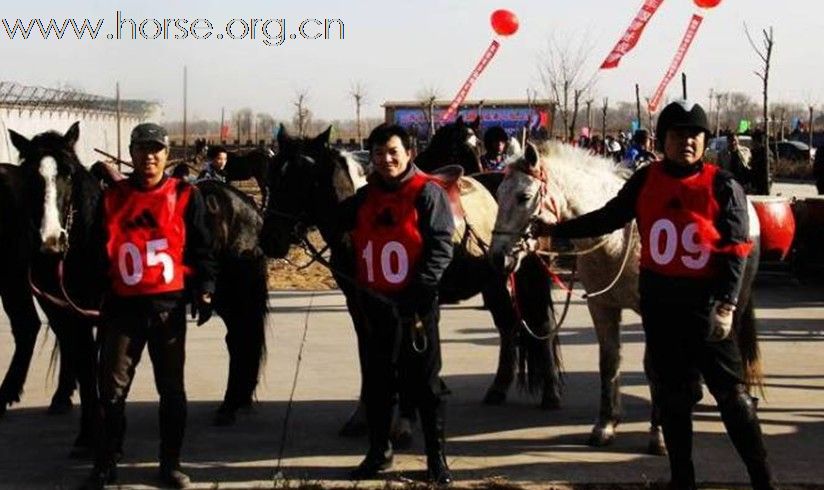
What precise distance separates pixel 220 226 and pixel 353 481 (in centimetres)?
239

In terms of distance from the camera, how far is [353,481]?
5.80m

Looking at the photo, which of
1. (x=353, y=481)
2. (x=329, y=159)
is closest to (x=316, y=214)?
(x=329, y=159)

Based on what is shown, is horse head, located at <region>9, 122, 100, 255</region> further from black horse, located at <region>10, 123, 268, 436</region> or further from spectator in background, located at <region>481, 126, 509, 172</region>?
spectator in background, located at <region>481, 126, 509, 172</region>

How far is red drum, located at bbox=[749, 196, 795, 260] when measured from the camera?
6926 mm

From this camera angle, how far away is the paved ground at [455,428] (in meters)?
5.95

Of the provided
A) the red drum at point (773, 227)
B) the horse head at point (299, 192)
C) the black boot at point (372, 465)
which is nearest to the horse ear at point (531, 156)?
the horse head at point (299, 192)

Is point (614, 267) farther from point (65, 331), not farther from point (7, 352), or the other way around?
point (7, 352)

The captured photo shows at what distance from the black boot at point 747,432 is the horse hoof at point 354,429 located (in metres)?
2.54

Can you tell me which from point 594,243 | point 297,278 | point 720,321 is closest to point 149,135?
point 594,243

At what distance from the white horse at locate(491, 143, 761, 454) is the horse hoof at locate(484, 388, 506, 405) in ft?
4.05

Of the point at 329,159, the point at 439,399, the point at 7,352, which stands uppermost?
the point at 329,159

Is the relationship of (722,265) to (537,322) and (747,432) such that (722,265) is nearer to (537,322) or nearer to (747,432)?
(747,432)

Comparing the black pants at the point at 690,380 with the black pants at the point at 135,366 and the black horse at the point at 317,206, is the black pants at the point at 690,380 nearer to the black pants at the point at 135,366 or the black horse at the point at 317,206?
the black horse at the point at 317,206

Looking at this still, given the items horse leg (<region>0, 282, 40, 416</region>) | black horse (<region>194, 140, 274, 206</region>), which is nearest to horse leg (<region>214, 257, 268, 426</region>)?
horse leg (<region>0, 282, 40, 416</region>)
